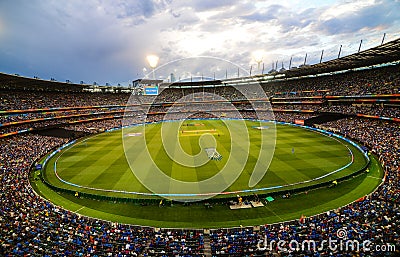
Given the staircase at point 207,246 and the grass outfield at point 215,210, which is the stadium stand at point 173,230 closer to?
the staircase at point 207,246

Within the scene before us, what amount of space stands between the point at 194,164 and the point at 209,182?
738 centimetres

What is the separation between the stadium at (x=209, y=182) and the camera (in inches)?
620

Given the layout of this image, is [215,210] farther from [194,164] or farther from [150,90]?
[150,90]

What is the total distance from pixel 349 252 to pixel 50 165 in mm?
42184

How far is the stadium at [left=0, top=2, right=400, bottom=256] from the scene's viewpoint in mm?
15742

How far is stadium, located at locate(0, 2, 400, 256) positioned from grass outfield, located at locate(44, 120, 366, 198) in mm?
245

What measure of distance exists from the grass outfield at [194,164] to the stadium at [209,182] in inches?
9.6

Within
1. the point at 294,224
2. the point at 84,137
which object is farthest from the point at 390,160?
the point at 84,137

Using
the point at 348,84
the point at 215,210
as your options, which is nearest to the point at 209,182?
the point at 215,210

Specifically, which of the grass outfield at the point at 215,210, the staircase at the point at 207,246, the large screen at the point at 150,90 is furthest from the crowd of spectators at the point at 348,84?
the staircase at the point at 207,246

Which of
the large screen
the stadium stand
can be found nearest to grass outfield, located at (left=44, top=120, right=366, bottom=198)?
the stadium stand

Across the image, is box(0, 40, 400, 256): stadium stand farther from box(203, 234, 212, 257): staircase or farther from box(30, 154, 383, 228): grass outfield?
box(30, 154, 383, 228): grass outfield

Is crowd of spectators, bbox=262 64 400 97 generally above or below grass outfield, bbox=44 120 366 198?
above

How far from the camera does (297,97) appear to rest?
82688 millimetres
